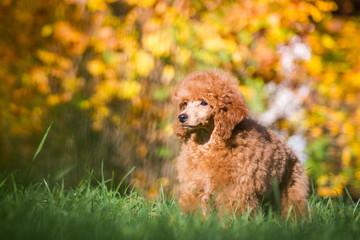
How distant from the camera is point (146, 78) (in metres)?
4.35

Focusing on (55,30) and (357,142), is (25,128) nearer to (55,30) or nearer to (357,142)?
(55,30)

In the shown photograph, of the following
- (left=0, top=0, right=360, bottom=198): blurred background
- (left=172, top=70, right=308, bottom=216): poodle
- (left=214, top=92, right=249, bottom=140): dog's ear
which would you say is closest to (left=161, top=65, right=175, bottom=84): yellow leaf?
(left=0, top=0, right=360, bottom=198): blurred background

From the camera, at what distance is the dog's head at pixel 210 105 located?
302cm

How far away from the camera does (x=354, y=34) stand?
→ 5992 millimetres

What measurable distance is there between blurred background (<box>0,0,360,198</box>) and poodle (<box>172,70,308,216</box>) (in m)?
0.86

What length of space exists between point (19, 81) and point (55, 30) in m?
0.74

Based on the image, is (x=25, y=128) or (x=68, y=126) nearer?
(x=68, y=126)

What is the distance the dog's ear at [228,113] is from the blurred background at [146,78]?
2.81ft

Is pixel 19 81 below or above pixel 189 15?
below

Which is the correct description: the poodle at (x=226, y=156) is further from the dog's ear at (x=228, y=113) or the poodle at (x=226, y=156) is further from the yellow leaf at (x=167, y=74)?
the yellow leaf at (x=167, y=74)

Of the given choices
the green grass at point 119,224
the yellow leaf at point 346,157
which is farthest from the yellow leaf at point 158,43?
the yellow leaf at point 346,157

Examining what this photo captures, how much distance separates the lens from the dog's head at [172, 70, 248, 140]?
3.02 meters

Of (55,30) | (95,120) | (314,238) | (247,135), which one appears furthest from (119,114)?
(314,238)

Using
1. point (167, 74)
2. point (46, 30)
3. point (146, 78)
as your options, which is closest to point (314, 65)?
point (167, 74)
